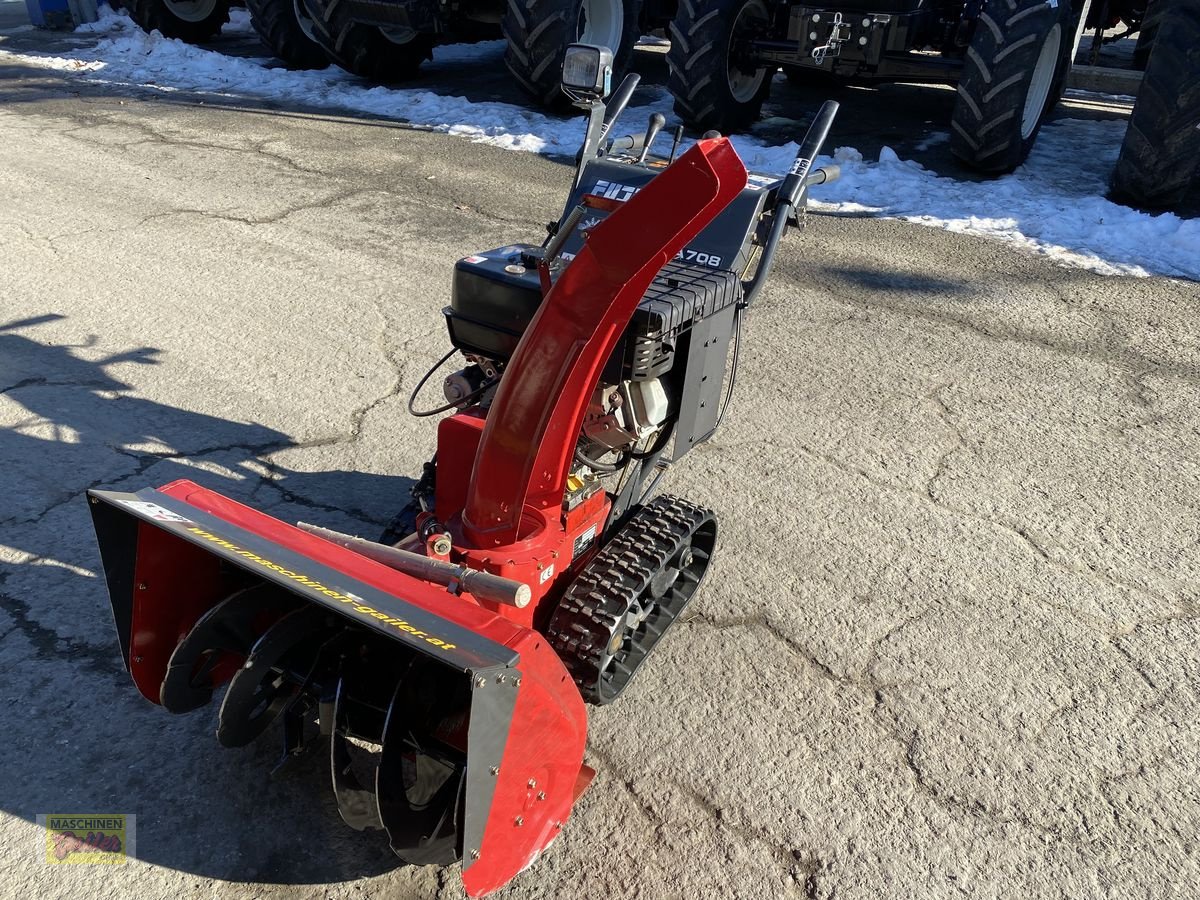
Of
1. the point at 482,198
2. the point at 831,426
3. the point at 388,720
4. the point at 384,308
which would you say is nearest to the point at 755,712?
the point at 388,720

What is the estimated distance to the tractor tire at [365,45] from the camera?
10688 mm

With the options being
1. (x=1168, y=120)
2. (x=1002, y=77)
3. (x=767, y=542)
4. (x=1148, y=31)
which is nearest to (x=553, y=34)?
(x=1002, y=77)

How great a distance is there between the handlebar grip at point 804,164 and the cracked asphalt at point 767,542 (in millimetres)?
1336

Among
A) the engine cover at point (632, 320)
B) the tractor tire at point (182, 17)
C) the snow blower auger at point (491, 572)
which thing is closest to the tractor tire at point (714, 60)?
the snow blower auger at point (491, 572)

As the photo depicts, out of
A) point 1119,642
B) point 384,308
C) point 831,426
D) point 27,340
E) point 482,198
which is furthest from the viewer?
point 482,198

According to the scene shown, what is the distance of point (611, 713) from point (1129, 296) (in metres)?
4.85

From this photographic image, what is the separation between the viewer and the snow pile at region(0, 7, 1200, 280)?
705 cm

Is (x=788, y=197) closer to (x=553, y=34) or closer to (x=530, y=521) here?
(x=530, y=521)

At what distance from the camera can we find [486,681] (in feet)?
6.70

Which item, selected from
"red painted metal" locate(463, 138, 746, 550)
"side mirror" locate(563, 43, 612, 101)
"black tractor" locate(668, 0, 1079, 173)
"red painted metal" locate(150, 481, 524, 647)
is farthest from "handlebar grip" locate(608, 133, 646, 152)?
"black tractor" locate(668, 0, 1079, 173)

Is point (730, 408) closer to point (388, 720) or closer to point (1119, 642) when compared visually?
point (1119, 642)

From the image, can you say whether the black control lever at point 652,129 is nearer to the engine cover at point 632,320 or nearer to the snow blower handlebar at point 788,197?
the snow blower handlebar at point 788,197

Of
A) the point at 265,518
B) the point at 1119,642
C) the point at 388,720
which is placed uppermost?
the point at 265,518

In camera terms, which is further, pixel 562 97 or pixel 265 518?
pixel 562 97
